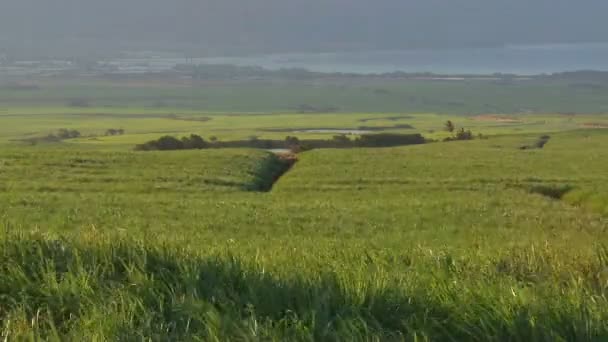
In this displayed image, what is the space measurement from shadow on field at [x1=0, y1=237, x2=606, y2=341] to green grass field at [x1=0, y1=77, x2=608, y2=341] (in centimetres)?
2

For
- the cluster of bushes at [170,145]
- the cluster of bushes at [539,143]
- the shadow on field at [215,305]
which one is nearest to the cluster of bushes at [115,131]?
the cluster of bushes at [170,145]

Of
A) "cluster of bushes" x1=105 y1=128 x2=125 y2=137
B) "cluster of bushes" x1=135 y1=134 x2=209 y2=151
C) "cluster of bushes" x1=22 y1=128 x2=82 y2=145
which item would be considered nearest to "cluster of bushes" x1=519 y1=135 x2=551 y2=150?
"cluster of bushes" x1=135 y1=134 x2=209 y2=151

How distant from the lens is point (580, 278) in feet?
22.0

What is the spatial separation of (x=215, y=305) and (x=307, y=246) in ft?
19.5

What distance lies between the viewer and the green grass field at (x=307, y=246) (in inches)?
220

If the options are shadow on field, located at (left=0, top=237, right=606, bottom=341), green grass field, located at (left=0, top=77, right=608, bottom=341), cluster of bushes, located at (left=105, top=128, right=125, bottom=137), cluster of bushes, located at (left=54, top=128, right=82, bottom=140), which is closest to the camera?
shadow on field, located at (left=0, top=237, right=606, bottom=341)

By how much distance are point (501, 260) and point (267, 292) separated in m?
3.09

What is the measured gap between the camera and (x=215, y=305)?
5.90 m

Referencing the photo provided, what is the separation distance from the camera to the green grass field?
220 inches

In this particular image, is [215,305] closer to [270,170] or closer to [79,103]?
[270,170]

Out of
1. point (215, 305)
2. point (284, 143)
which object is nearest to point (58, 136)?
point (284, 143)

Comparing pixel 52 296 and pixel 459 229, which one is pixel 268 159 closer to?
pixel 459 229

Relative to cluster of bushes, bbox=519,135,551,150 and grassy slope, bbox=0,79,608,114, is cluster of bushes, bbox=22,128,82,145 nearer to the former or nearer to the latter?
cluster of bushes, bbox=519,135,551,150

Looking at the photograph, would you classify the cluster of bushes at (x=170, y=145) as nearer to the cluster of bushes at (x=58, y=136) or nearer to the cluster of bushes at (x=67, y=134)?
the cluster of bushes at (x=58, y=136)
